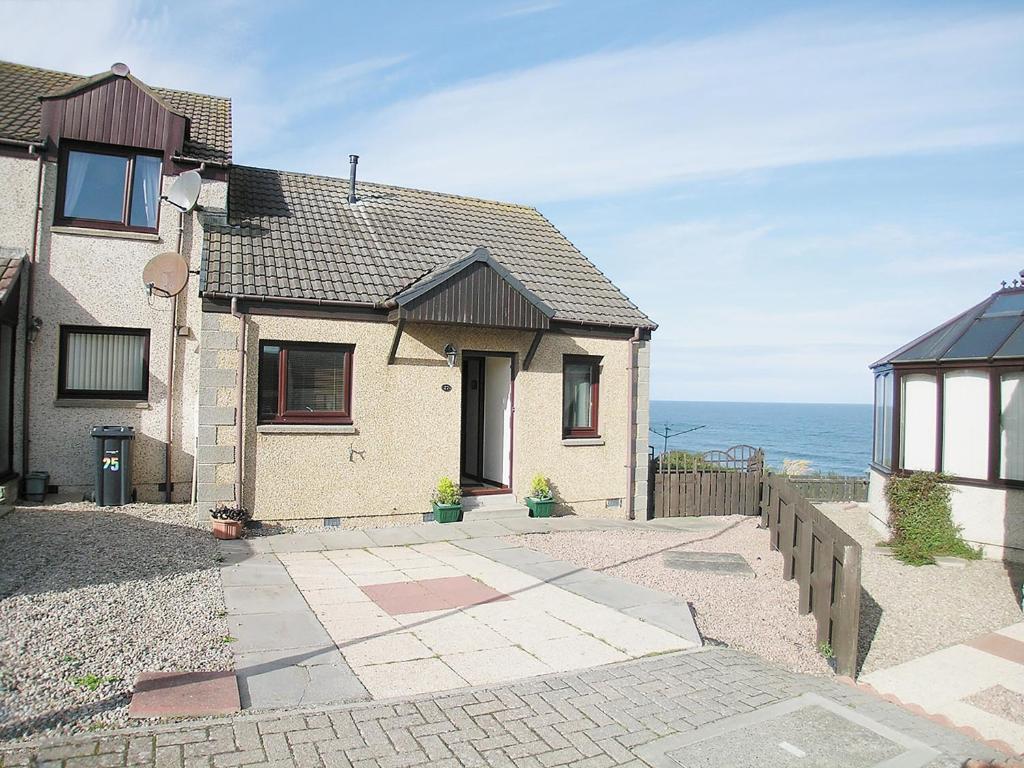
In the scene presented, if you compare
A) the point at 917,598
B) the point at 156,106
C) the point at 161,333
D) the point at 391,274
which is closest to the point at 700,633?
the point at 917,598

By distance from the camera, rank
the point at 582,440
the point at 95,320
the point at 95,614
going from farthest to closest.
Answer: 1. the point at 582,440
2. the point at 95,320
3. the point at 95,614

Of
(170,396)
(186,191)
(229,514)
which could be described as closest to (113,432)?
(170,396)

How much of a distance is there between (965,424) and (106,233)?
14.2 meters

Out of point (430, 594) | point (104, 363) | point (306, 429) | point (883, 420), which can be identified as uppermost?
point (104, 363)

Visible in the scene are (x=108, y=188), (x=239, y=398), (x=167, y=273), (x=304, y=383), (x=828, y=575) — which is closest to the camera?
(x=828, y=575)

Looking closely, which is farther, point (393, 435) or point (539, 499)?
point (539, 499)

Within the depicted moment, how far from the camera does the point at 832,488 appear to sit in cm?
1986

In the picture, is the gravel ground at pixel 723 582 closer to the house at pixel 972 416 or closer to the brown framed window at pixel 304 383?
the house at pixel 972 416

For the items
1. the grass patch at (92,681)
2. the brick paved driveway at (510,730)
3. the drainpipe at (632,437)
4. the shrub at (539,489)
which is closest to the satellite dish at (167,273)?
the shrub at (539,489)

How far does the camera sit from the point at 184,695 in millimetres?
4844

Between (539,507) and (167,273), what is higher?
(167,273)

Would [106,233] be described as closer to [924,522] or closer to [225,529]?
[225,529]

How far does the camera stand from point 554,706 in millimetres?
5121

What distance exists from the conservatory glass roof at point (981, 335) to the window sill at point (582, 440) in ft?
18.2
